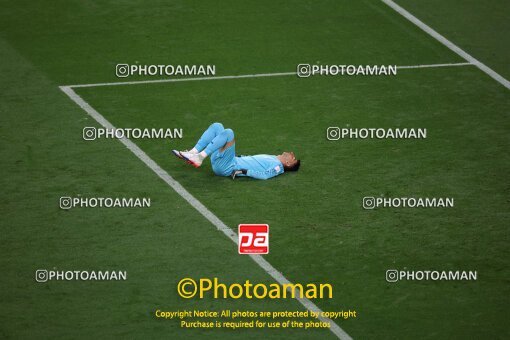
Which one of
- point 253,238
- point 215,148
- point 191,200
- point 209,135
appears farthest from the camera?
point 209,135

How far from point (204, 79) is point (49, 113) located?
2.87 metres

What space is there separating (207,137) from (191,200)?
3.27ft

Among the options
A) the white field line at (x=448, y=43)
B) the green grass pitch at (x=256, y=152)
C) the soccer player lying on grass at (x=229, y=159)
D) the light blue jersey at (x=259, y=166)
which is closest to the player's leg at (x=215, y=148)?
the soccer player lying on grass at (x=229, y=159)

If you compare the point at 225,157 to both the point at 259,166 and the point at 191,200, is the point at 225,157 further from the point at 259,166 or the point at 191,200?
the point at 191,200

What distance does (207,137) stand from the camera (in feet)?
50.5

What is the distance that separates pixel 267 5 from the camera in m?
21.9

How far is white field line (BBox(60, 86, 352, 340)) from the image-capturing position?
499 inches

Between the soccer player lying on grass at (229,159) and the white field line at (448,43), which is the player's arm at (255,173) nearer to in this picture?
the soccer player lying on grass at (229,159)

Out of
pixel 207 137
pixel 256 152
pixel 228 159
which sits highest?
pixel 256 152

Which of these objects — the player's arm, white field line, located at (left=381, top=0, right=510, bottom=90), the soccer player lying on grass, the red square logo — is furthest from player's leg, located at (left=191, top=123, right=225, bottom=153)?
white field line, located at (left=381, top=0, right=510, bottom=90)

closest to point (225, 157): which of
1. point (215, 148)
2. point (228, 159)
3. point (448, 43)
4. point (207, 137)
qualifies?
point (228, 159)

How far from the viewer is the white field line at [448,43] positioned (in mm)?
19125

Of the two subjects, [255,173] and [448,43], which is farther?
[448,43]

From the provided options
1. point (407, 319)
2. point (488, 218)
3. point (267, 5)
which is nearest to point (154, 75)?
point (267, 5)
